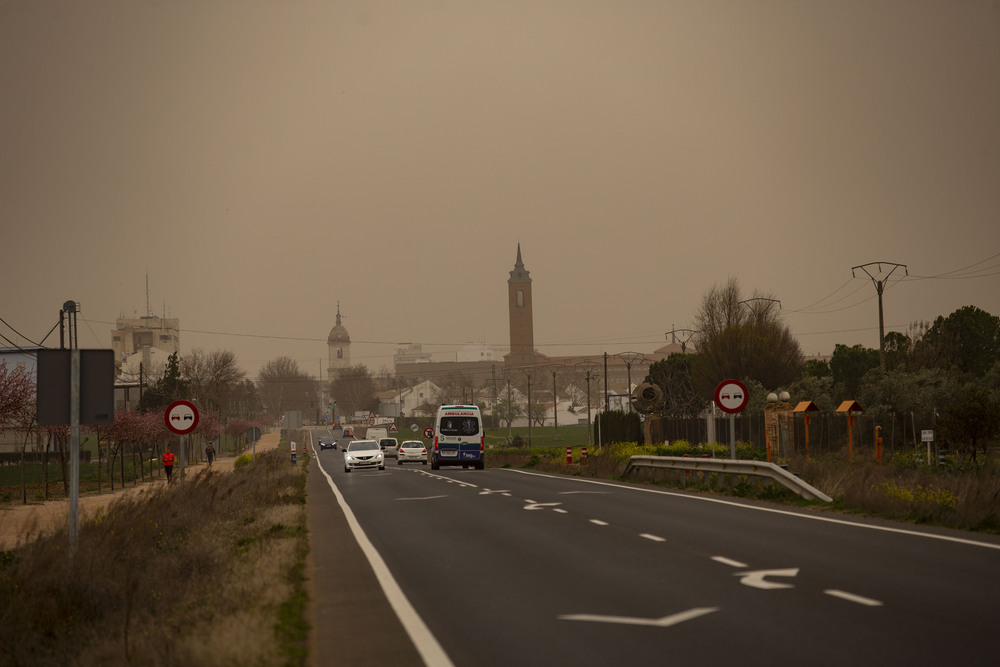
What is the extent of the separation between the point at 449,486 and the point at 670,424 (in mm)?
32061

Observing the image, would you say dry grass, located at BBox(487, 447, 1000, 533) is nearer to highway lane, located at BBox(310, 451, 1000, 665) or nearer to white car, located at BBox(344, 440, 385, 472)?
highway lane, located at BBox(310, 451, 1000, 665)

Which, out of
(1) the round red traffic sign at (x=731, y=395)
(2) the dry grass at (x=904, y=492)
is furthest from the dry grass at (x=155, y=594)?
(1) the round red traffic sign at (x=731, y=395)

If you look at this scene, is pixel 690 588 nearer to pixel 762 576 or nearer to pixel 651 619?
pixel 762 576

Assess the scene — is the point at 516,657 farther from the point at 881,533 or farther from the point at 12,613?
the point at 881,533

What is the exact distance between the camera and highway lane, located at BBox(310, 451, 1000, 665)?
295 inches

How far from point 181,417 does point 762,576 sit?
14.6 meters

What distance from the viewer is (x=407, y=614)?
364 inches

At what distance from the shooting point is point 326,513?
21.3 m

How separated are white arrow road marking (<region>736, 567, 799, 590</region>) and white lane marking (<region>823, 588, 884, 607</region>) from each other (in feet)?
1.69

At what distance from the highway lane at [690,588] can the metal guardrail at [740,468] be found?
1.76 m

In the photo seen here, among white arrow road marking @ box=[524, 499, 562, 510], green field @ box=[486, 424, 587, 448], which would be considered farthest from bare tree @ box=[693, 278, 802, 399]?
white arrow road marking @ box=[524, 499, 562, 510]

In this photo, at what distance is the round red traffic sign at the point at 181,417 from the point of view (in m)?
21.9

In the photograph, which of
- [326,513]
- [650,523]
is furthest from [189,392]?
[650,523]

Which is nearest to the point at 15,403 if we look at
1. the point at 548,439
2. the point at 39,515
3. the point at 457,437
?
the point at 39,515
